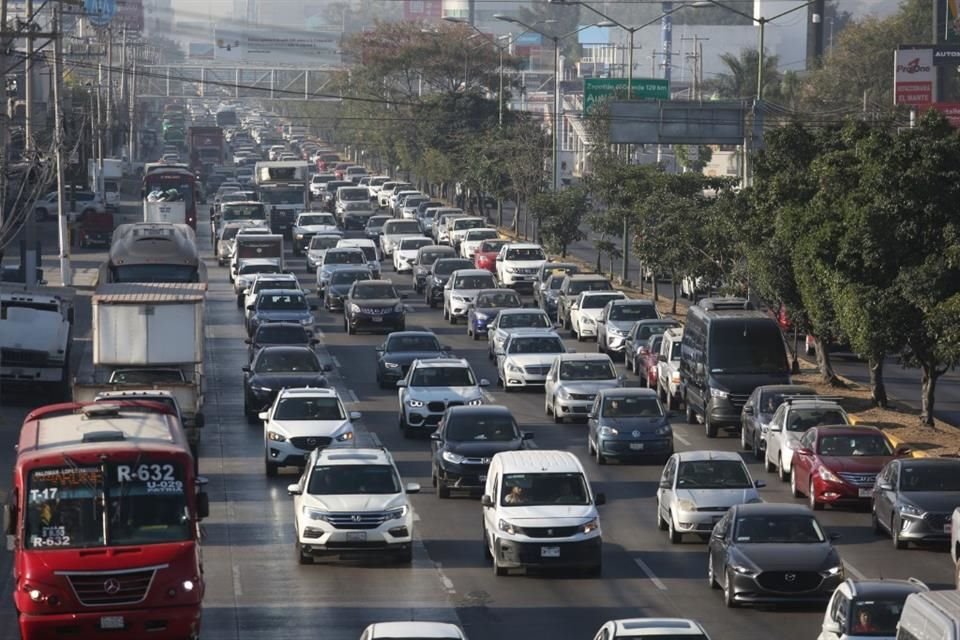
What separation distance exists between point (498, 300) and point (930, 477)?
28.3m

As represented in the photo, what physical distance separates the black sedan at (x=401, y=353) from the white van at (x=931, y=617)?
30141 mm

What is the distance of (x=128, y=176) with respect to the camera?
466 feet

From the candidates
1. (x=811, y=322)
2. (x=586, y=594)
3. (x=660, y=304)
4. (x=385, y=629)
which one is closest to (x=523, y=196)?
(x=660, y=304)

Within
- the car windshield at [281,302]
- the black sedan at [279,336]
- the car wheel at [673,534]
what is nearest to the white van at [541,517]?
the car wheel at [673,534]

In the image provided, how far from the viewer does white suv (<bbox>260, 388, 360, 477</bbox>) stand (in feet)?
116

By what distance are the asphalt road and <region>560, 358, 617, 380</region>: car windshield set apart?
2237mm

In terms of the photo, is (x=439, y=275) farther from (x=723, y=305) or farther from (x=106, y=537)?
(x=106, y=537)

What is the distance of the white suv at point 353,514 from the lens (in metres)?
27.5

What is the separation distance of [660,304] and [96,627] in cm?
4437

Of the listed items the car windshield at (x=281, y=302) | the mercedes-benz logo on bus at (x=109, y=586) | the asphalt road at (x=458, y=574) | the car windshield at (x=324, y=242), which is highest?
the car windshield at (x=324, y=242)

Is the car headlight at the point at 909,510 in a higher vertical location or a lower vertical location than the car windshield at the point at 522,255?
lower

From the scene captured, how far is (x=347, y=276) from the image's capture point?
207 feet

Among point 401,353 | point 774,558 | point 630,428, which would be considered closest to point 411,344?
point 401,353

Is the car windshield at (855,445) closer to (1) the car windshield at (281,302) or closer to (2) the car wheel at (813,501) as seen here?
(2) the car wheel at (813,501)
